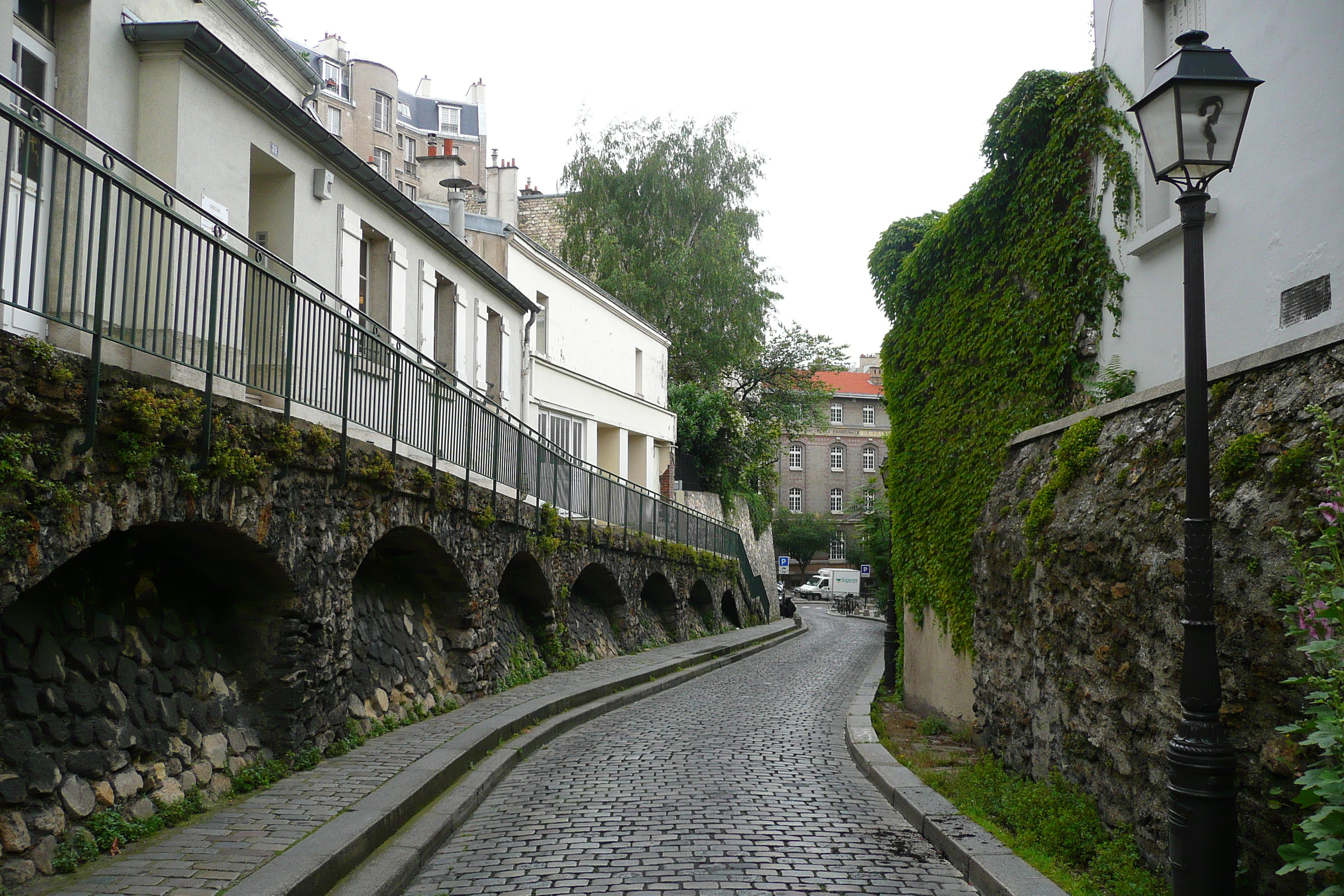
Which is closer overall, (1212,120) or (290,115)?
(1212,120)

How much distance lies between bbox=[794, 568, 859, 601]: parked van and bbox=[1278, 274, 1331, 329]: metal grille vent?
153 feet

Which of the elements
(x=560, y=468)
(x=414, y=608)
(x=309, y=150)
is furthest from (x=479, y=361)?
(x=414, y=608)

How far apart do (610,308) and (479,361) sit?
34.0ft

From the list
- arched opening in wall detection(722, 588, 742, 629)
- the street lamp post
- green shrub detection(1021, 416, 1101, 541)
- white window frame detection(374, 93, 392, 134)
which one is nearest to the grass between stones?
the street lamp post

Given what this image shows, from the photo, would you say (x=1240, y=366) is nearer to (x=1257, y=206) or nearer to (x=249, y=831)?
(x=1257, y=206)

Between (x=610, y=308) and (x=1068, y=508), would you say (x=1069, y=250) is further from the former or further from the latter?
(x=610, y=308)

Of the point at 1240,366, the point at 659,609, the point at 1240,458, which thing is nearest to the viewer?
the point at 1240,458

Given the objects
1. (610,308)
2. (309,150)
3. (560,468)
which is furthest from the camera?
(610,308)

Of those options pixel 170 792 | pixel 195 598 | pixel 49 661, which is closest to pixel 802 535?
pixel 195 598

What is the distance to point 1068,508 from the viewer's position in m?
7.25

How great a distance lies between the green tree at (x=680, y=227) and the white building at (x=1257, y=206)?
2870 centimetres

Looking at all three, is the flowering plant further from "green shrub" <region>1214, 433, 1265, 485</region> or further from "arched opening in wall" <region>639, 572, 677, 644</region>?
"arched opening in wall" <region>639, 572, 677, 644</region>

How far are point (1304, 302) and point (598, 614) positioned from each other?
13551 mm

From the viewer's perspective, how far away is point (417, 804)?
274 inches
